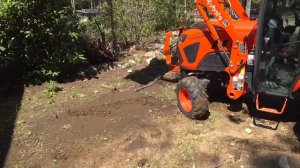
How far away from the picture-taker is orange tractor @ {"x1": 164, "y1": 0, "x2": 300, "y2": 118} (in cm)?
490

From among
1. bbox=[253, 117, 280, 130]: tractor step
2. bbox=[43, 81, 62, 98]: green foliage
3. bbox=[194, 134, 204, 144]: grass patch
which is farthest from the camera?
bbox=[43, 81, 62, 98]: green foliage

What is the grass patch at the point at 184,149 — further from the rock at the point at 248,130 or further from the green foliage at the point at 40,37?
the green foliage at the point at 40,37

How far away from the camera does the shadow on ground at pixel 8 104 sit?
552cm

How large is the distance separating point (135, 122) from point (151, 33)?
5.04 m

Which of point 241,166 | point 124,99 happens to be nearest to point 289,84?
point 241,166

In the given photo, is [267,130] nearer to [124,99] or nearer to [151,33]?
[124,99]

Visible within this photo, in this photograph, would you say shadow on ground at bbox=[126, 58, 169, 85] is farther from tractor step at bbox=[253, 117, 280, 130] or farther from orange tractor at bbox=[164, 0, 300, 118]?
tractor step at bbox=[253, 117, 280, 130]

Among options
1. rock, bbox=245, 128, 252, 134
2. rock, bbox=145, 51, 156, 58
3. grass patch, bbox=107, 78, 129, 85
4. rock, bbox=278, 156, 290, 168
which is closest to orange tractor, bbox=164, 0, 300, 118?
rock, bbox=245, 128, 252, 134

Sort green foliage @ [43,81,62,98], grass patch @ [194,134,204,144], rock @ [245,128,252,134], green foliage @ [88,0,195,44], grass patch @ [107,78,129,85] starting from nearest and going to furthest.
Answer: grass patch @ [194,134,204,144]
rock @ [245,128,252,134]
green foliage @ [43,81,62,98]
grass patch @ [107,78,129,85]
green foliage @ [88,0,195,44]

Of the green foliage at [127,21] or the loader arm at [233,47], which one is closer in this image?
the loader arm at [233,47]

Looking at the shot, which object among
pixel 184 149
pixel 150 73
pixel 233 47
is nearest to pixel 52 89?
pixel 150 73

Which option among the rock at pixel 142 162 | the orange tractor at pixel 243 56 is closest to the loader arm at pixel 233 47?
the orange tractor at pixel 243 56

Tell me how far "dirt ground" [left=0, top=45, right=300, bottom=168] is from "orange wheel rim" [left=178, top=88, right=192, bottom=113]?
212 mm

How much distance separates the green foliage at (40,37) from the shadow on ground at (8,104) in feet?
0.94
